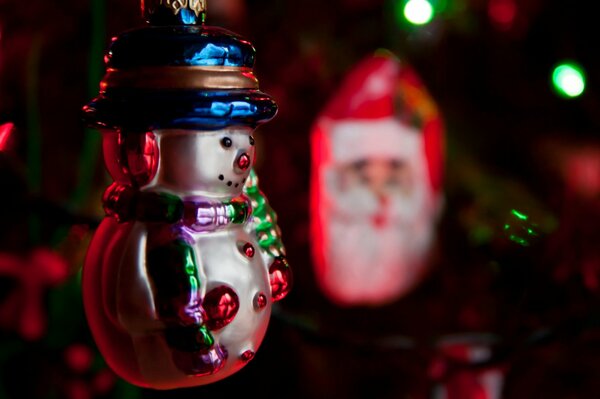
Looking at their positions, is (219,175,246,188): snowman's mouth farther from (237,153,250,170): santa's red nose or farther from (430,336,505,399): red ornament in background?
(430,336,505,399): red ornament in background

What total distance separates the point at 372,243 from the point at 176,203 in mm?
739

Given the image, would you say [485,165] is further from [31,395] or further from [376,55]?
[31,395]

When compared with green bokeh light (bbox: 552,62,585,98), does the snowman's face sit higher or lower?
lower

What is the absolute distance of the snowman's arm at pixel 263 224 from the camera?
0.41m

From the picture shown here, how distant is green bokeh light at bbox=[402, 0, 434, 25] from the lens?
1.06m

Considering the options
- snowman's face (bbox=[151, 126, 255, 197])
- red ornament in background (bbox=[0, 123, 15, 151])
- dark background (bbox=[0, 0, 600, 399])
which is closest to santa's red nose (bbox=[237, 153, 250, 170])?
snowman's face (bbox=[151, 126, 255, 197])

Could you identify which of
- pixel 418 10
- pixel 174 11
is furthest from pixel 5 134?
pixel 418 10

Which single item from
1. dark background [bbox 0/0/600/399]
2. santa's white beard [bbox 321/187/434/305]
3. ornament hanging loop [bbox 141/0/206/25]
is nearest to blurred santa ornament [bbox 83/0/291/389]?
ornament hanging loop [bbox 141/0/206/25]

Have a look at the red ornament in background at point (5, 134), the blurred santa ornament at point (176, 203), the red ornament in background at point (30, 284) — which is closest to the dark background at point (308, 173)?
the red ornament in background at point (30, 284)

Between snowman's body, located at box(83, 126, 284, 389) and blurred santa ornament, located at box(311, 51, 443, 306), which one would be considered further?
blurred santa ornament, located at box(311, 51, 443, 306)

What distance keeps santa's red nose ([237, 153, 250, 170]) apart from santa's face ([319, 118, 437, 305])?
67cm

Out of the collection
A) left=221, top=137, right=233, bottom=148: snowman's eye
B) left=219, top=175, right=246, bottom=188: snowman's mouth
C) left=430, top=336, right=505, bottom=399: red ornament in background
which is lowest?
left=430, top=336, right=505, bottom=399: red ornament in background

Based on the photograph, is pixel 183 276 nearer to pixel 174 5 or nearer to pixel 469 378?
pixel 174 5

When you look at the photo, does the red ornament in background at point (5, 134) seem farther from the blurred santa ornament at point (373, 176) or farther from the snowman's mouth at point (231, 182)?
the blurred santa ornament at point (373, 176)
